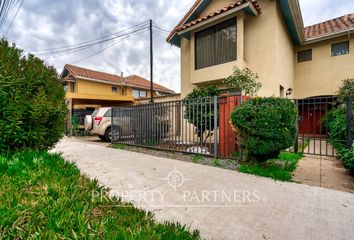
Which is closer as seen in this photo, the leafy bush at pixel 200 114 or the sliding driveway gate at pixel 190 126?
the sliding driveway gate at pixel 190 126

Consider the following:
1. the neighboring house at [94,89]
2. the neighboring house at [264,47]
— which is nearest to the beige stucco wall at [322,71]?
the neighboring house at [264,47]

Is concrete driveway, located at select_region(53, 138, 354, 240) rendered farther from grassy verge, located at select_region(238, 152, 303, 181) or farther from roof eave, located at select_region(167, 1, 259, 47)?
roof eave, located at select_region(167, 1, 259, 47)

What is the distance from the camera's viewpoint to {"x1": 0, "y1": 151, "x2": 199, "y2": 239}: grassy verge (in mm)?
1623

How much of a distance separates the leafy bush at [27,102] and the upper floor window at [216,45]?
7.39 metres

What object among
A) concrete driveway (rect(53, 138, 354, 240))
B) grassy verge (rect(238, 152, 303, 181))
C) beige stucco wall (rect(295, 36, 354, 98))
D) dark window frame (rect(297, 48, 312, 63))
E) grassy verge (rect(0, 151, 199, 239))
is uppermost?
dark window frame (rect(297, 48, 312, 63))

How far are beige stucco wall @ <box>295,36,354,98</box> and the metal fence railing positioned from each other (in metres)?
9.09

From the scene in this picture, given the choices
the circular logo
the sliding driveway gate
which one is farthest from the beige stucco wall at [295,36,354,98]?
the circular logo

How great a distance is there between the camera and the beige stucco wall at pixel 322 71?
1057 centimetres

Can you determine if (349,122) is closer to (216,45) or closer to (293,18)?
(216,45)

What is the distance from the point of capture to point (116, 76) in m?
24.0

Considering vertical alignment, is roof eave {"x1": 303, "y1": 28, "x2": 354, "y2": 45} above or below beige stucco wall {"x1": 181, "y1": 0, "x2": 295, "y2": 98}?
above

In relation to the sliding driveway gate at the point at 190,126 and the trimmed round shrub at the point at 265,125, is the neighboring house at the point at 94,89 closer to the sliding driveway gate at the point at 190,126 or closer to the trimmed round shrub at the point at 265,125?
the sliding driveway gate at the point at 190,126

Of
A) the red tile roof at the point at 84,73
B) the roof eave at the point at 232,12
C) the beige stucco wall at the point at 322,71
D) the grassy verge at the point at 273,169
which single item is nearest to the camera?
the grassy verge at the point at 273,169

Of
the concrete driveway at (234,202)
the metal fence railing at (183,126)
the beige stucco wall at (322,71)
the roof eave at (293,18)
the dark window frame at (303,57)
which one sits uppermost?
the roof eave at (293,18)
